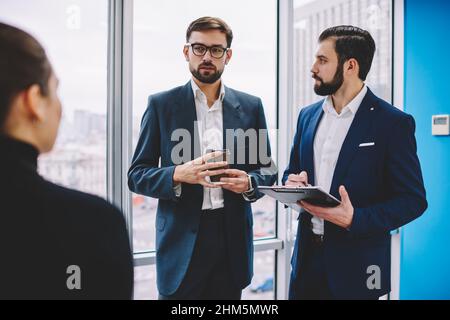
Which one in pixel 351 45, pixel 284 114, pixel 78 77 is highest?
pixel 351 45

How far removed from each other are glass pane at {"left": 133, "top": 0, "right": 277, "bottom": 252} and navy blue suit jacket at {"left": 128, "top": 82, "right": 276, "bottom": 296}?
1.03 ft

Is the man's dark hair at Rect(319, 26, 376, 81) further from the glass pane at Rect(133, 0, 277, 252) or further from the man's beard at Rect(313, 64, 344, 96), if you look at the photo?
the glass pane at Rect(133, 0, 277, 252)

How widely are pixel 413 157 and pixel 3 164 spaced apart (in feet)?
4.66

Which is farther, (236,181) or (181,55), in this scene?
(181,55)

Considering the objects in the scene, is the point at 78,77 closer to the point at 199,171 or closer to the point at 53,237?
the point at 199,171

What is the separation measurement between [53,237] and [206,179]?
79 centimetres

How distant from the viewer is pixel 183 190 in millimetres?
1796

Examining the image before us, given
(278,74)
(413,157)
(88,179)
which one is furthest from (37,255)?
(278,74)

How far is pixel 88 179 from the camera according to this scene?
78.0 inches

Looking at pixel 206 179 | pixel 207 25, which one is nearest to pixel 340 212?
pixel 206 179

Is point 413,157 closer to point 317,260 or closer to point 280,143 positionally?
point 317,260

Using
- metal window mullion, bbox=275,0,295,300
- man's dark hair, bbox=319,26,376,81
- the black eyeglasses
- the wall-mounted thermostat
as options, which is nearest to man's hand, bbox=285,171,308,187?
man's dark hair, bbox=319,26,376,81

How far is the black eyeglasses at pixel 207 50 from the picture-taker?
180cm

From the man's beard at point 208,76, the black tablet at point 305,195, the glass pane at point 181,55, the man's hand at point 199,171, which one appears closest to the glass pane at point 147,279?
the glass pane at point 181,55
